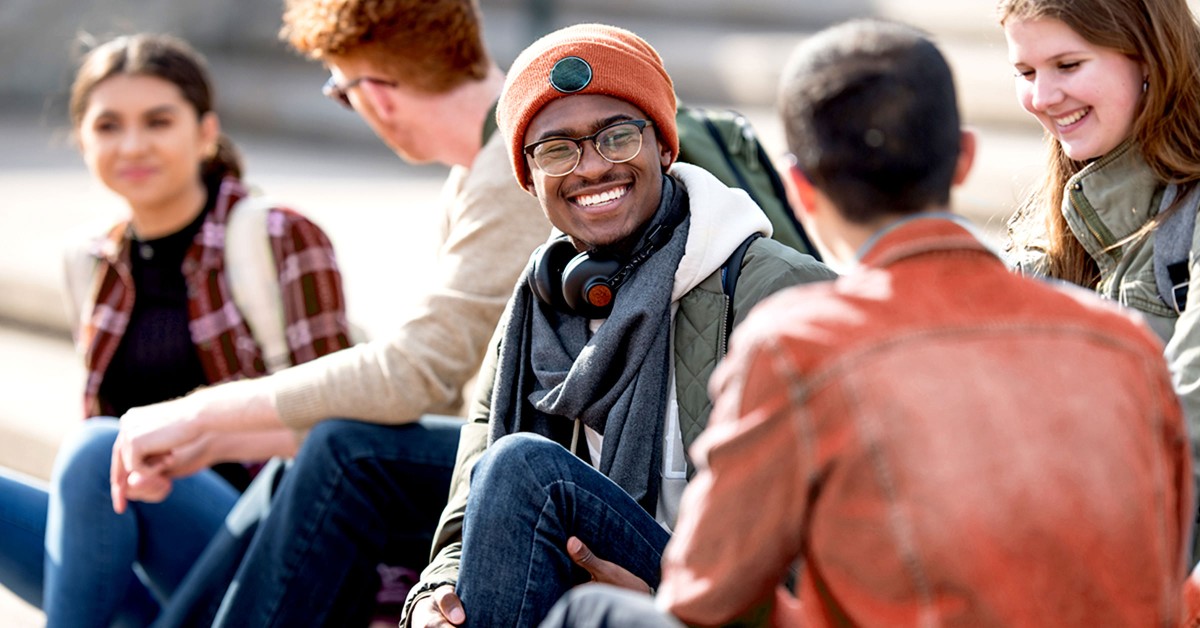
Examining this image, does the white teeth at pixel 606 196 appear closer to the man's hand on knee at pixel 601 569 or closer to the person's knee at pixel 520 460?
the person's knee at pixel 520 460

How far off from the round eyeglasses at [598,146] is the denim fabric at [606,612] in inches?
33.0

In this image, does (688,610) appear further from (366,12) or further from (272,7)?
(272,7)

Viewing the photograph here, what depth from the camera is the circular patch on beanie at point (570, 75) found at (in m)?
2.25

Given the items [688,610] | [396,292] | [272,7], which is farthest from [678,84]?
[688,610]

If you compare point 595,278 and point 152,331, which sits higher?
point 595,278

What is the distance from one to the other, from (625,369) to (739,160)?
0.72 m

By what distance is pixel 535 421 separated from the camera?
2.36m

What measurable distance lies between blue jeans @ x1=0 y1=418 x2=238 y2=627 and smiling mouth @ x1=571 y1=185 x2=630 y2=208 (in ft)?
4.01

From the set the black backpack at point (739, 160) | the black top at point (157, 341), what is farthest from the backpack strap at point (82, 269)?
the black backpack at point (739, 160)

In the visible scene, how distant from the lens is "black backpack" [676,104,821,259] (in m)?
2.72

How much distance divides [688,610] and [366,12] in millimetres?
1708

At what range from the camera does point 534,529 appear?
2.00 metres

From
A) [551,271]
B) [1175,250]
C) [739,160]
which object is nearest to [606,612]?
[551,271]

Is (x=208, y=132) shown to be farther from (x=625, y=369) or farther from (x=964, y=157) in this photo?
(x=964, y=157)
